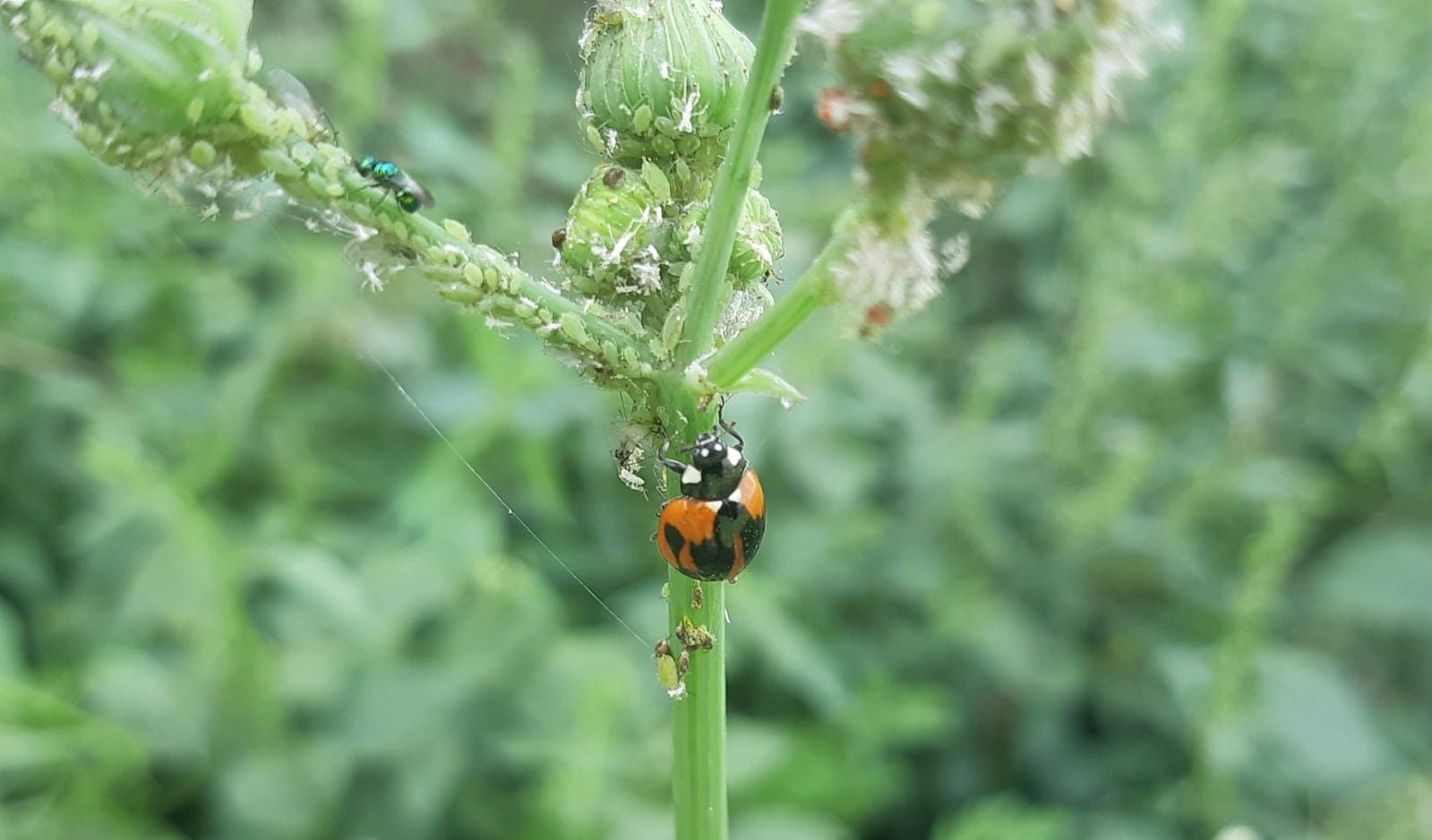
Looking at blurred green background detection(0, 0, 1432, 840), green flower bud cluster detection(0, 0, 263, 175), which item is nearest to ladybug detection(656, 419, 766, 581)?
green flower bud cluster detection(0, 0, 263, 175)

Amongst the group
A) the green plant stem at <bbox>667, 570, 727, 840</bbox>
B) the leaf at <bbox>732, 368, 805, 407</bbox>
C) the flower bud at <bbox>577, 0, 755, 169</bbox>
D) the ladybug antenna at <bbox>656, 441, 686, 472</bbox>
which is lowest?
the green plant stem at <bbox>667, 570, 727, 840</bbox>

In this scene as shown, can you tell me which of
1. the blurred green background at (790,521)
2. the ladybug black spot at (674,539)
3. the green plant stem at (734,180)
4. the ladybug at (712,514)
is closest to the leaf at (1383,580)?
the blurred green background at (790,521)

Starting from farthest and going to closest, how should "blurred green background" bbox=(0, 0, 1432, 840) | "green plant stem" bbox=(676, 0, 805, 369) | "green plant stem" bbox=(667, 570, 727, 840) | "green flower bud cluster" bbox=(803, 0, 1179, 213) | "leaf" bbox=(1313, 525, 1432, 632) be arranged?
"leaf" bbox=(1313, 525, 1432, 632)
"blurred green background" bbox=(0, 0, 1432, 840)
"green plant stem" bbox=(667, 570, 727, 840)
"green plant stem" bbox=(676, 0, 805, 369)
"green flower bud cluster" bbox=(803, 0, 1179, 213)

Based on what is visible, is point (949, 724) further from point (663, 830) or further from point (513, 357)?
point (513, 357)

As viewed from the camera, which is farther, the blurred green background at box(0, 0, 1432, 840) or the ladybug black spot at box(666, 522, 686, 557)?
the blurred green background at box(0, 0, 1432, 840)

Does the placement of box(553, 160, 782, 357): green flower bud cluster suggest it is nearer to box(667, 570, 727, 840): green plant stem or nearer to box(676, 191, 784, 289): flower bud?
box(676, 191, 784, 289): flower bud

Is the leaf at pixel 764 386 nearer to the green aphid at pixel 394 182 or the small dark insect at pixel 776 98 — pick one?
the small dark insect at pixel 776 98

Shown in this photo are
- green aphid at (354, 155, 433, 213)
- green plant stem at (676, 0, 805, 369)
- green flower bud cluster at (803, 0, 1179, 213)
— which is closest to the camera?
green flower bud cluster at (803, 0, 1179, 213)
